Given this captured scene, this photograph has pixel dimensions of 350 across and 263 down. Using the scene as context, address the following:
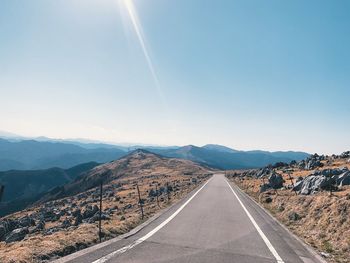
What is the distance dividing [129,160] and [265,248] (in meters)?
186

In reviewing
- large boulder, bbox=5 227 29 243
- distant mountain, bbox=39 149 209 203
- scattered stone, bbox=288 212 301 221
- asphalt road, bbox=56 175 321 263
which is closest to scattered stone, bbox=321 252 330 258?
asphalt road, bbox=56 175 321 263

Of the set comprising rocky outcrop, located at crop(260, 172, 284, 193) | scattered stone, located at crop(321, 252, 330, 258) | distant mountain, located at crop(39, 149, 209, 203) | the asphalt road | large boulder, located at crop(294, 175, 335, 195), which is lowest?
distant mountain, located at crop(39, 149, 209, 203)

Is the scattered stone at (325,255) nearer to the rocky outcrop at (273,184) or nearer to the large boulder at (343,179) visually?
the large boulder at (343,179)

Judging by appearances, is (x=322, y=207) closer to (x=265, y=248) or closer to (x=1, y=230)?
(x=265, y=248)

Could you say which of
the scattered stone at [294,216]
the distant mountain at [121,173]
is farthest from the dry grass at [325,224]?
the distant mountain at [121,173]

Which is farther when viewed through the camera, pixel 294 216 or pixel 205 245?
pixel 294 216

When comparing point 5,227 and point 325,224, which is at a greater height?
point 325,224

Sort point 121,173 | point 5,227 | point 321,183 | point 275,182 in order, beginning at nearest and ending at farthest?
point 321,183 → point 5,227 → point 275,182 → point 121,173

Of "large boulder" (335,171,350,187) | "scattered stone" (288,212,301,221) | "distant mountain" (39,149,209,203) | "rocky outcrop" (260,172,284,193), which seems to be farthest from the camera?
"distant mountain" (39,149,209,203)

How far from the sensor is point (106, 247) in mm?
10000

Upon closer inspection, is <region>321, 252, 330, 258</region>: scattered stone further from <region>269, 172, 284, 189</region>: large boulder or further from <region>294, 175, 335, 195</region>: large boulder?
<region>269, 172, 284, 189</region>: large boulder

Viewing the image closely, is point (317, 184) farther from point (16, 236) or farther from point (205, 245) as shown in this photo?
point (16, 236)

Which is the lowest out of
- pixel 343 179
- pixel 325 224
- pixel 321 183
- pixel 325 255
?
pixel 325 255

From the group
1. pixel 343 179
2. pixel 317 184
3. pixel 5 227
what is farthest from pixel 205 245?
pixel 5 227
